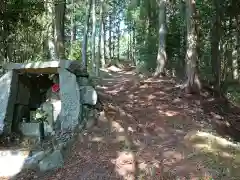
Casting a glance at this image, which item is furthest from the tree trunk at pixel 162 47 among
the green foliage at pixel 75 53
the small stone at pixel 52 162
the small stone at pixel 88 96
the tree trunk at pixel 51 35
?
the green foliage at pixel 75 53

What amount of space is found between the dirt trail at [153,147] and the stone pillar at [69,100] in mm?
623

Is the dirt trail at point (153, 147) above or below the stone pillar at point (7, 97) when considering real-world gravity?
below

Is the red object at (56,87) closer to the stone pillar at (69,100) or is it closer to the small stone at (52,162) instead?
the stone pillar at (69,100)

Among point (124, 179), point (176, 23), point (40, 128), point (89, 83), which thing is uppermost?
point (176, 23)

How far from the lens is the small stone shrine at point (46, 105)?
881 centimetres

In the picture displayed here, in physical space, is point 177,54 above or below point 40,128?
above

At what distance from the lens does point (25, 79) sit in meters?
11.2

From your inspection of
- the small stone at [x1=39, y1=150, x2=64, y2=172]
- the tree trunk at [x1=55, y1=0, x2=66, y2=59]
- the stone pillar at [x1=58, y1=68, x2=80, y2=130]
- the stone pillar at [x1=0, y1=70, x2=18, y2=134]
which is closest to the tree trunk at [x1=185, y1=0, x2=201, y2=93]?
the stone pillar at [x1=58, y1=68, x2=80, y2=130]

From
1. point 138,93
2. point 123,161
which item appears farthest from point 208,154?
point 138,93

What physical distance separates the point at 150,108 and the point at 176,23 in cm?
1162

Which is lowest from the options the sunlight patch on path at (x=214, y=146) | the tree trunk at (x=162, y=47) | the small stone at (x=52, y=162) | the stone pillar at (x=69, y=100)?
the small stone at (x=52, y=162)

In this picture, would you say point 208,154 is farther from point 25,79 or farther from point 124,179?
point 25,79

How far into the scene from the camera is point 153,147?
8383 mm

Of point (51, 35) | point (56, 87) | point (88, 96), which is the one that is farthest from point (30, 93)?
point (51, 35)
